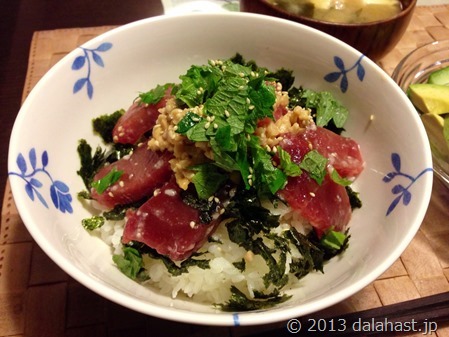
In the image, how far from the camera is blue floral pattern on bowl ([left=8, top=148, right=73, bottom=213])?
5.34 feet

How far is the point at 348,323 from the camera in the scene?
179 cm

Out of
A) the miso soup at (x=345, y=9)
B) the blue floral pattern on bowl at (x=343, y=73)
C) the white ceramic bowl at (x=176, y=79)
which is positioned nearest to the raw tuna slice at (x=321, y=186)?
the white ceramic bowl at (x=176, y=79)

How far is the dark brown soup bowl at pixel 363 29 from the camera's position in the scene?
2486mm

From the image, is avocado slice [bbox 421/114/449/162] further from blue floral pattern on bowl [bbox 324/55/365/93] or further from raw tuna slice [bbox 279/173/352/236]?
raw tuna slice [bbox 279/173/352/236]

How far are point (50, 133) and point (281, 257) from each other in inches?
45.3

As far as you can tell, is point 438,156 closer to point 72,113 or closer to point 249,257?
point 249,257

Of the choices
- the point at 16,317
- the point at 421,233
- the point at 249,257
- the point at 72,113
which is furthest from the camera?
the point at 421,233

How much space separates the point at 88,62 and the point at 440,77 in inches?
84.3

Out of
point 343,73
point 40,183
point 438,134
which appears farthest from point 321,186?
point 40,183

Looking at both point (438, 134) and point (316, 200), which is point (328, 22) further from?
point (316, 200)

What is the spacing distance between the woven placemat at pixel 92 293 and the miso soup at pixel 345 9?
1335 millimetres

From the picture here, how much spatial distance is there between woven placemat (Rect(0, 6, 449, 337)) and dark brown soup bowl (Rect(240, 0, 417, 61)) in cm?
96

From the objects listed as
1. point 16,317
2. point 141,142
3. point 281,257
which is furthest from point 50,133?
point 281,257

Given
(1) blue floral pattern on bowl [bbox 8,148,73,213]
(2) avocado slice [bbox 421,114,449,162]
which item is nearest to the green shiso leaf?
(1) blue floral pattern on bowl [bbox 8,148,73,213]
